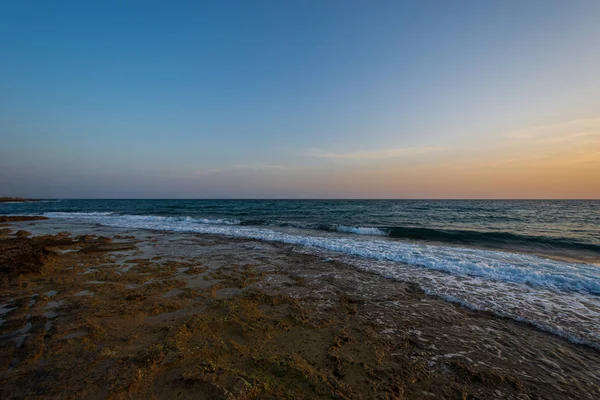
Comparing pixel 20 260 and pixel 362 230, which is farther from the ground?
pixel 20 260

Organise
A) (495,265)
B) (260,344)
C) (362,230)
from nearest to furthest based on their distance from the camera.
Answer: (260,344) → (495,265) → (362,230)

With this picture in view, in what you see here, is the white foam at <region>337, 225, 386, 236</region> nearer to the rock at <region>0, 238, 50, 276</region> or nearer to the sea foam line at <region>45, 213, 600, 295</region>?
the sea foam line at <region>45, 213, 600, 295</region>

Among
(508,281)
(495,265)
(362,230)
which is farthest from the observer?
(362,230)

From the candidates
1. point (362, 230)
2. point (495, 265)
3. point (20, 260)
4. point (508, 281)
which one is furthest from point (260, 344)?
point (362, 230)

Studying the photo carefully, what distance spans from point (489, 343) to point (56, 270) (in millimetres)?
11674

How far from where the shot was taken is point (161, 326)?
4.46 meters

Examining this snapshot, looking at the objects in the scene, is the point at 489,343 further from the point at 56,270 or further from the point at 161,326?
the point at 56,270

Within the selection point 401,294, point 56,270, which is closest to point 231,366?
point 401,294

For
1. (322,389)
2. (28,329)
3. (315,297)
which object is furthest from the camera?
(315,297)

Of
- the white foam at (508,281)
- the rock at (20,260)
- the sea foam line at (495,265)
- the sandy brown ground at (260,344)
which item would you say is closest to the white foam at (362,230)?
the sea foam line at (495,265)

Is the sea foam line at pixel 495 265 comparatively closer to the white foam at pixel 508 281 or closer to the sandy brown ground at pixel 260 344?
the white foam at pixel 508 281

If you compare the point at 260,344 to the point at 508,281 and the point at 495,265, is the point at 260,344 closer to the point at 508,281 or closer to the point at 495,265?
the point at 508,281

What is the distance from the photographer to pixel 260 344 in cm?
397

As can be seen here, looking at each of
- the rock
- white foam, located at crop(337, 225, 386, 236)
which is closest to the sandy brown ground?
the rock
